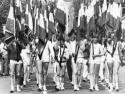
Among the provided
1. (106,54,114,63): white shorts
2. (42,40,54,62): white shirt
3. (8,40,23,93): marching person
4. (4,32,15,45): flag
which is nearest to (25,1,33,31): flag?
(4,32,15,45): flag

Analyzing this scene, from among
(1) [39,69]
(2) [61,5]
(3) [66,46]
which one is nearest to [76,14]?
(2) [61,5]

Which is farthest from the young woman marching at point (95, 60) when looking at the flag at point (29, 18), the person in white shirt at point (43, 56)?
the flag at point (29, 18)

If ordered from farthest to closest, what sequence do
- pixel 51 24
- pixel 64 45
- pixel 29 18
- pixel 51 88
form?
pixel 29 18
pixel 51 88
pixel 51 24
pixel 64 45

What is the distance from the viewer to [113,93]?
53.1 feet

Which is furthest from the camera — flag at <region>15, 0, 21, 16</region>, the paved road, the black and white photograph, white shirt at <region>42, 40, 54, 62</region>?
flag at <region>15, 0, 21, 16</region>

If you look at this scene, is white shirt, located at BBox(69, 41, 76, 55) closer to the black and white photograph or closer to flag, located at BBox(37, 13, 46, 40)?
the black and white photograph

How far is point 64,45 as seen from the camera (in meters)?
17.4

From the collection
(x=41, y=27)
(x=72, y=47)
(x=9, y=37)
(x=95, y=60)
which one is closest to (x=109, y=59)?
(x=95, y=60)

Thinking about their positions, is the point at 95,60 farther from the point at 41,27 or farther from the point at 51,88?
the point at 41,27

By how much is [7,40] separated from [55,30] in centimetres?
208

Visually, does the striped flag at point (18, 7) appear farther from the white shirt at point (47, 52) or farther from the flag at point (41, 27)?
the white shirt at point (47, 52)

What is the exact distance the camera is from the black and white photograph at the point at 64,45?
16828mm

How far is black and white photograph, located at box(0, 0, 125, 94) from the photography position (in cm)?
1683

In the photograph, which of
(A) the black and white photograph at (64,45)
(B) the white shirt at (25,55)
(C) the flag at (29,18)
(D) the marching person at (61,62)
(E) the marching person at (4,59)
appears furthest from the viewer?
(E) the marching person at (4,59)
